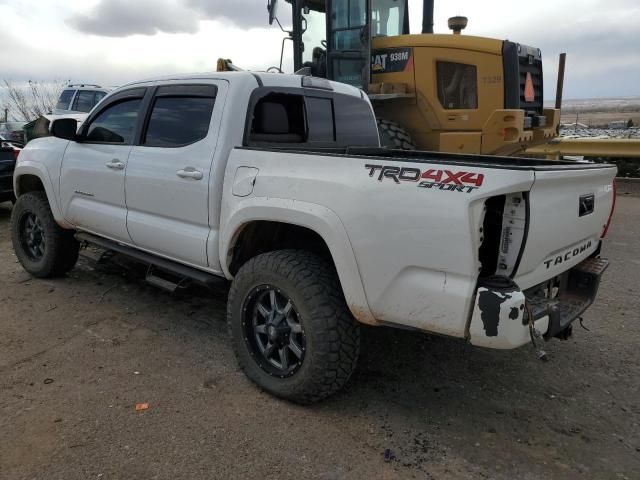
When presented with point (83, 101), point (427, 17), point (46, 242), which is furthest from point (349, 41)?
point (83, 101)

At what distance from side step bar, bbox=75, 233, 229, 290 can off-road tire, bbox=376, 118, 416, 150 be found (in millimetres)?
4258

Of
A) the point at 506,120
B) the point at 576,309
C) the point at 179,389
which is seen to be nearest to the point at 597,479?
the point at 576,309

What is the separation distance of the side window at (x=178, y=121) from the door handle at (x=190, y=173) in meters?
0.22

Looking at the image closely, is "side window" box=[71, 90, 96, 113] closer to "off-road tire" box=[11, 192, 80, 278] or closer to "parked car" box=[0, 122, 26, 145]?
"parked car" box=[0, 122, 26, 145]

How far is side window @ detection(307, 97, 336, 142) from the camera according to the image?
13.1ft

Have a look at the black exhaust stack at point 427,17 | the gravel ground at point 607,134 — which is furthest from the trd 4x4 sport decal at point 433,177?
the gravel ground at point 607,134

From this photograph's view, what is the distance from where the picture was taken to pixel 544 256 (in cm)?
269

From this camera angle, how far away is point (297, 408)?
122 inches

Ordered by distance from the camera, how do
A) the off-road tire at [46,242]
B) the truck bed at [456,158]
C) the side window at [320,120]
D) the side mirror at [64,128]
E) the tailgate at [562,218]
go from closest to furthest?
the tailgate at [562,218] → the truck bed at [456,158] → the side window at [320,120] → the side mirror at [64,128] → the off-road tire at [46,242]

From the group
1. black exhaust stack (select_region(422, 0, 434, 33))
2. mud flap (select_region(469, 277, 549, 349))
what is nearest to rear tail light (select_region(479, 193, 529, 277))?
mud flap (select_region(469, 277, 549, 349))

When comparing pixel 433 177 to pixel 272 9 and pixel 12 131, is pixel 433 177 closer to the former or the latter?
pixel 272 9

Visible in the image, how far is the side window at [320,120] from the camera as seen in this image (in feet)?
13.1

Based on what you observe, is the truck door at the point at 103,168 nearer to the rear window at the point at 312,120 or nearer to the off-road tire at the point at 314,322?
the rear window at the point at 312,120

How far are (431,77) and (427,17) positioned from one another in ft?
5.21
